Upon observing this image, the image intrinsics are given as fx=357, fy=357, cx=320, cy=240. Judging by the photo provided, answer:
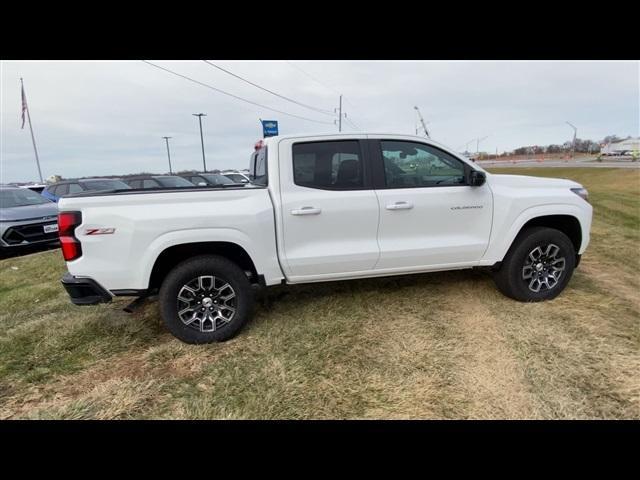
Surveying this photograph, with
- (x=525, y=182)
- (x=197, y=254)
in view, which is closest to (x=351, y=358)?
(x=197, y=254)

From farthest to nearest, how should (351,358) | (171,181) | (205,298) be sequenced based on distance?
(171,181) < (205,298) < (351,358)

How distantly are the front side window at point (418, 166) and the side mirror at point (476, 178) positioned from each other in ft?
0.30

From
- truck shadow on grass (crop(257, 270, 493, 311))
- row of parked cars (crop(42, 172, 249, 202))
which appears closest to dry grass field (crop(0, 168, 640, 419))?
truck shadow on grass (crop(257, 270, 493, 311))

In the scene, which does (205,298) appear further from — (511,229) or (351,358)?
(511,229)

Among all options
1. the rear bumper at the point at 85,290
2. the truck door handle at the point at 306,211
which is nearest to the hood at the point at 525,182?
the truck door handle at the point at 306,211

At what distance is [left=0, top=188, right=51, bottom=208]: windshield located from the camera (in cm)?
753

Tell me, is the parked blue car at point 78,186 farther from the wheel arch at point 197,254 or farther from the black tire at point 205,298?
the black tire at point 205,298

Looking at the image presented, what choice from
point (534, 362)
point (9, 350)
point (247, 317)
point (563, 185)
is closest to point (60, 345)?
point (9, 350)

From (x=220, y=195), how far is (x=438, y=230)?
2.13m

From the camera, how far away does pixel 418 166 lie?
3.59 meters

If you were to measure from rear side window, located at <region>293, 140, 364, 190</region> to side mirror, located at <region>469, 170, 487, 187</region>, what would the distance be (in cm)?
109

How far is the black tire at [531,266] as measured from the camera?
3.74 metres

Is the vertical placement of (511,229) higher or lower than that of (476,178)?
lower

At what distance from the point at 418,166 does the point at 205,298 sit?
2408mm
